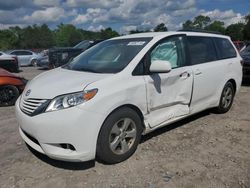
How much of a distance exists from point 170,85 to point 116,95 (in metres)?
1.14

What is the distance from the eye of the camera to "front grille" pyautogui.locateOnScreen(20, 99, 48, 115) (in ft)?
11.7

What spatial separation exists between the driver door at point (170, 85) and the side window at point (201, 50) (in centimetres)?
25

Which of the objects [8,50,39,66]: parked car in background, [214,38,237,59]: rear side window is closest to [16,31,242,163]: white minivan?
[214,38,237,59]: rear side window

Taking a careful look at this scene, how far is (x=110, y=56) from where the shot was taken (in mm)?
4535

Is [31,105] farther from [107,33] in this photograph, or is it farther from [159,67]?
[107,33]

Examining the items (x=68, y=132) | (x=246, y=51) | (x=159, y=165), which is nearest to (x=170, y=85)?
(x=159, y=165)

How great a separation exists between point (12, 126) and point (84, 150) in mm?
2703

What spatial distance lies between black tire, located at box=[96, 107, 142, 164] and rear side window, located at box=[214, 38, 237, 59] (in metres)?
2.81

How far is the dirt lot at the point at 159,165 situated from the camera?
11.4 feet

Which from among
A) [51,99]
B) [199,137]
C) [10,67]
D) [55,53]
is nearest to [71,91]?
[51,99]

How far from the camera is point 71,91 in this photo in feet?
11.5

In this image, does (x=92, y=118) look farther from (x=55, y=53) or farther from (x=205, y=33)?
(x=55, y=53)

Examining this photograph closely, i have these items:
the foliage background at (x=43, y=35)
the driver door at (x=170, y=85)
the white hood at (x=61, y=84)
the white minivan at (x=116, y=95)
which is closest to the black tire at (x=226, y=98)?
the white minivan at (x=116, y=95)

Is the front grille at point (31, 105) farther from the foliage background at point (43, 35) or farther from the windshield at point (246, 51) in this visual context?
the foliage background at point (43, 35)
